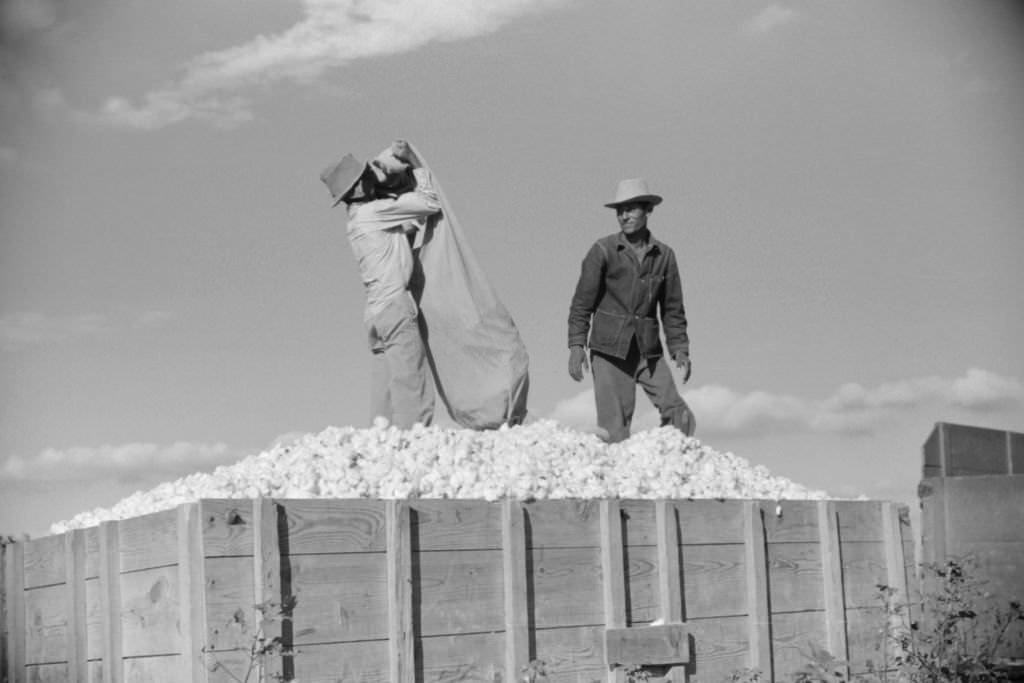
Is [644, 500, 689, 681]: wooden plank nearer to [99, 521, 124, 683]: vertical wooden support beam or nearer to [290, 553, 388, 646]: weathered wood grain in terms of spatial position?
[290, 553, 388, 646]: weathered wood grain

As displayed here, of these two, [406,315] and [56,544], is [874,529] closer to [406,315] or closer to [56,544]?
[406,315]

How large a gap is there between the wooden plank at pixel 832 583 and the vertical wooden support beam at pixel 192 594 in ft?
10.5

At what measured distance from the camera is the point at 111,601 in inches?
221

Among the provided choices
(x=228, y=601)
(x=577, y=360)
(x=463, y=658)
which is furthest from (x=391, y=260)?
(x=228, y=601)

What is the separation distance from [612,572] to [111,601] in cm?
208

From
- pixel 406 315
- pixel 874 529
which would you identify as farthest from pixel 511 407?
pixel 874 529

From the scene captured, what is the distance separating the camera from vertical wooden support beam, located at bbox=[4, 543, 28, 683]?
679 centimetres

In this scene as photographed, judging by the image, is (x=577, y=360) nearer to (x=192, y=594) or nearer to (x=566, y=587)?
(x=566, y=587)

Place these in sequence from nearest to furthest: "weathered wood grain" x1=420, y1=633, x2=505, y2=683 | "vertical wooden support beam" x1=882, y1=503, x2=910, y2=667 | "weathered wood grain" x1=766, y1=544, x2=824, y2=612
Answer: "weathered wood grain" x1=420, y1=633, x2=505, y2=683 → "weathered wood grain" x1=766, y1=544, x2=824, y2=612 → "vertical wooden support beam" x1=882, y1=503, x2=910, y2=667

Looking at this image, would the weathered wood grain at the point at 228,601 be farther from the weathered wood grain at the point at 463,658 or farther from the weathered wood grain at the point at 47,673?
the weathered wood grain at the point at 47,673

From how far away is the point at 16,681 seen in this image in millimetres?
6836

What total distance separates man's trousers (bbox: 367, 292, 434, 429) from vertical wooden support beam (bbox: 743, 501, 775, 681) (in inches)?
79.1

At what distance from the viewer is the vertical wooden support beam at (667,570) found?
5969mm

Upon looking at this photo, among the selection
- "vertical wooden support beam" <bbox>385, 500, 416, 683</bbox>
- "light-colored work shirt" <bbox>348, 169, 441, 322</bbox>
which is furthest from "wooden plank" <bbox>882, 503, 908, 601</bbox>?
"vertical wooden support beam" <bbox>385, 500, 416, 683</bbox>
